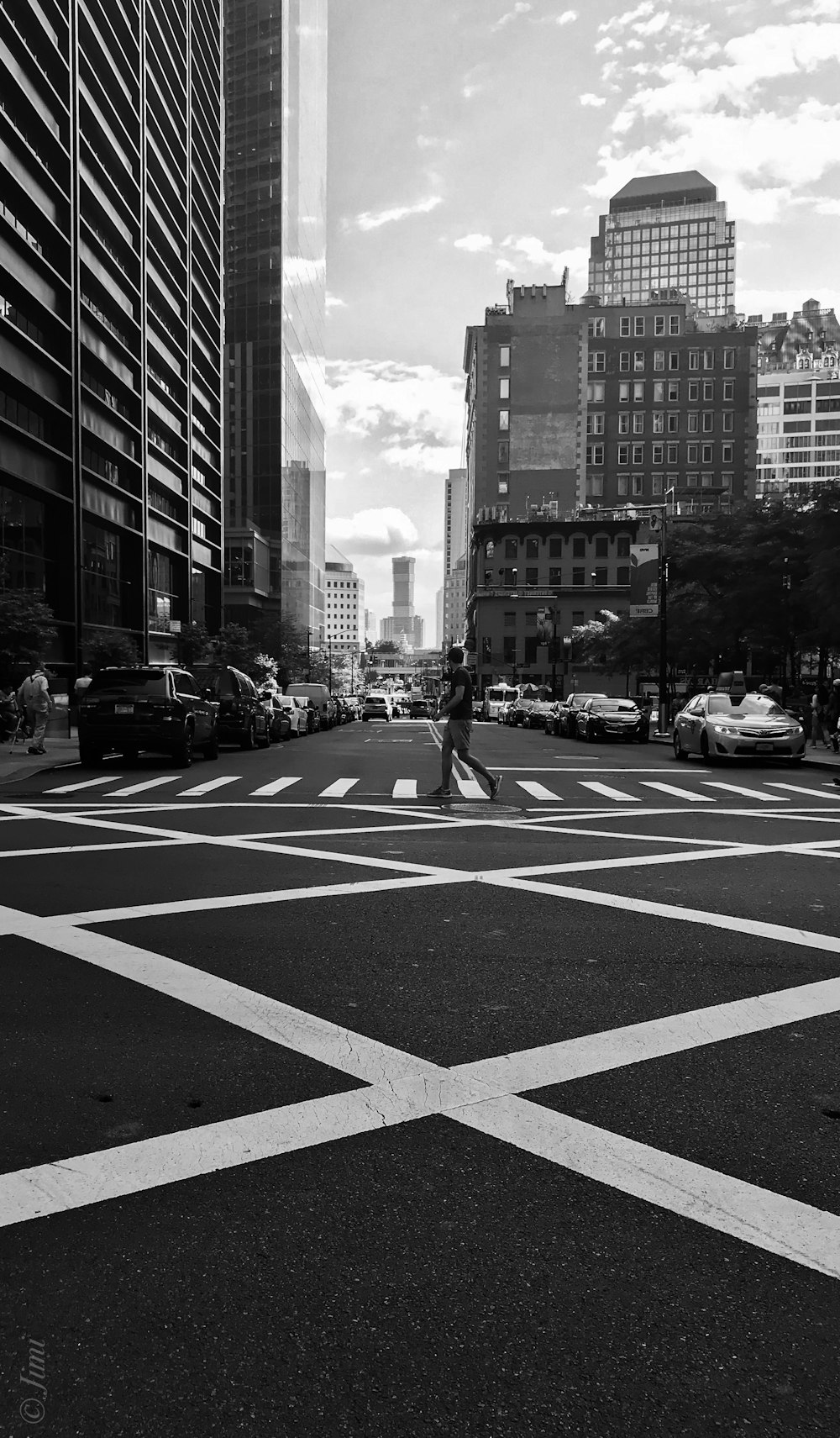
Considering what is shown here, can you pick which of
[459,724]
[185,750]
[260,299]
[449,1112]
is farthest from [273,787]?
[260,299]

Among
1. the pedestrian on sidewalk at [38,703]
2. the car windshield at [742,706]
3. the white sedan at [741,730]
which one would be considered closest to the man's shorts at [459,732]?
the white sedan at [741,730]

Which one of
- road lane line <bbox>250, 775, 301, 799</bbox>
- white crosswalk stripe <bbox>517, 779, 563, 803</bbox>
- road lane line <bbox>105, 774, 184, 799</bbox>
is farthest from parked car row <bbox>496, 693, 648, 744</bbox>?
road lane line <bbox>105, 774, 184, 799</bbox>

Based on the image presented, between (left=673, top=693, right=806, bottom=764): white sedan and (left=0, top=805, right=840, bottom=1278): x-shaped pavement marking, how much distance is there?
1536cm

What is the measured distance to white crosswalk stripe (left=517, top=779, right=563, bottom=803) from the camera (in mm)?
14930

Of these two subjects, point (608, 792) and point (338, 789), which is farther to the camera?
point (338, 789)

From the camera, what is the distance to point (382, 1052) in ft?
13.7

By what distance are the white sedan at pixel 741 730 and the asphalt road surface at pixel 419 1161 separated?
1405cm

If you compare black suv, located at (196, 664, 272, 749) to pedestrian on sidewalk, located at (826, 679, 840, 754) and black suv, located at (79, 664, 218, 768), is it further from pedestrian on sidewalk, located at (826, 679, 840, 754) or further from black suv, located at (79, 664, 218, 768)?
pedestrian on sidewalk, located at (826, 679, 840, 754)

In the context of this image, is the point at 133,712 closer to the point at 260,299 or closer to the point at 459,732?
the point at 459,732

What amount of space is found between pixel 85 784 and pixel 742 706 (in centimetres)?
1343

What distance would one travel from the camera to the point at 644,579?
3491 centimetres

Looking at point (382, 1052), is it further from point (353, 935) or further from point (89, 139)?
point (89, 139)

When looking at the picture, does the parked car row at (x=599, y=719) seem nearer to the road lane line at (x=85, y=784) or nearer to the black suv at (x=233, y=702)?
the black suv at (x=233, y=702)

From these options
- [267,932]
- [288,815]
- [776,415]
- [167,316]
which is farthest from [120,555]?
[776,415]
